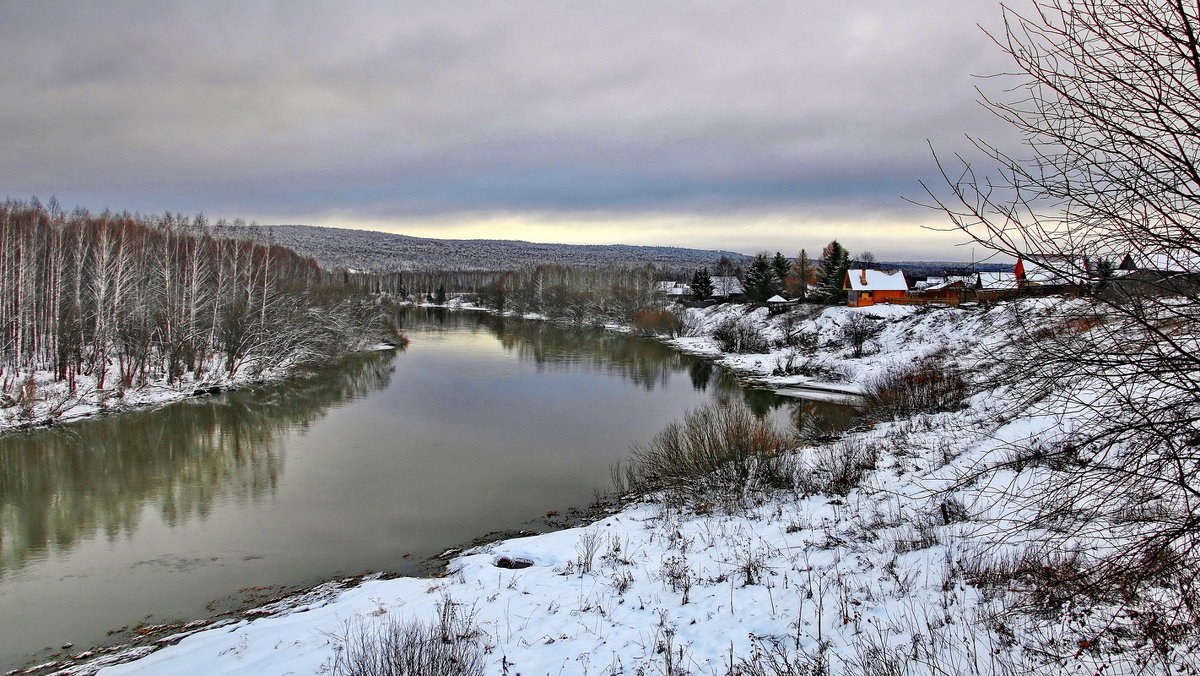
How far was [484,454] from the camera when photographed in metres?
17.9

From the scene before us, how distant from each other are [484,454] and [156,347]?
71.9ft

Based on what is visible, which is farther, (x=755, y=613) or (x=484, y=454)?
(x=484, y=454)

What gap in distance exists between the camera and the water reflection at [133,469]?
42.5ft

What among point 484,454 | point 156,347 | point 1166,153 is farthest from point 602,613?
point 156,347

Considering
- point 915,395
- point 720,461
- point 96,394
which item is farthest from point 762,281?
point 96,394

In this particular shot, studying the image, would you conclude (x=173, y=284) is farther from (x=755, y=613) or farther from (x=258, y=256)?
(x=755, y=613)

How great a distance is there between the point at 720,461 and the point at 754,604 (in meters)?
6.15

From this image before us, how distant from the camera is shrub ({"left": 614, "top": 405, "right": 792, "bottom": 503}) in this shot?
12297 mm

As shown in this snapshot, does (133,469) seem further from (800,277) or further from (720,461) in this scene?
(800,277)

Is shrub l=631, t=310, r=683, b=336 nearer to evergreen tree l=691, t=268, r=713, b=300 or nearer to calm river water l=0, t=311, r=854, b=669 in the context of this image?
evergreen tree l=691, t=268, r=713, b=300

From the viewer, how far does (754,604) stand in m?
6.69

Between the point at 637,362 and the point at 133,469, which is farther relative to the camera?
the point at 637,362

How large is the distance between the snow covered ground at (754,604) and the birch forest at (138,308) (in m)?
21.2

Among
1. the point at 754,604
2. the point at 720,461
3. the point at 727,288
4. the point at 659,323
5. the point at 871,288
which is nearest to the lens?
the point at 754,604
